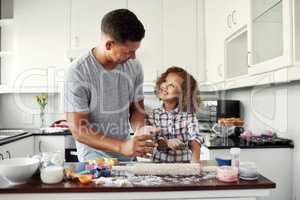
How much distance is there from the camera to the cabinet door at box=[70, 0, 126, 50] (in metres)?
2.97

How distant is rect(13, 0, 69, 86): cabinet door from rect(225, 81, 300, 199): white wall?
1882 millimetres

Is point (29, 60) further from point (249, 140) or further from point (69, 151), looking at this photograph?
point (249, 140)

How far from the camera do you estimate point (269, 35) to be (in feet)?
5.64

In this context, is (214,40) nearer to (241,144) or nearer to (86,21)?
(241,144)

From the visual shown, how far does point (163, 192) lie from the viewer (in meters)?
0.92

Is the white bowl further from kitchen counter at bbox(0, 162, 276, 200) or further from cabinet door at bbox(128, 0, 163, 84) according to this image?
cabinet door at bbox(128, 0, 163, 84)

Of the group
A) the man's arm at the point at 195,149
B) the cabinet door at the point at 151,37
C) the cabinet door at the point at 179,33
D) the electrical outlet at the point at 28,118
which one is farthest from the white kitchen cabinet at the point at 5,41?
the man's arm at the point at 195,149

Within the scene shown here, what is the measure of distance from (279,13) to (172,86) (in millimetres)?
715

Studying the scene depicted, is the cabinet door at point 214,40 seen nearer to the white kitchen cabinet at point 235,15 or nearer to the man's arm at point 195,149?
the white kitchen cabinet at point 235,15

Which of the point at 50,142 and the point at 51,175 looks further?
the point at 50,142

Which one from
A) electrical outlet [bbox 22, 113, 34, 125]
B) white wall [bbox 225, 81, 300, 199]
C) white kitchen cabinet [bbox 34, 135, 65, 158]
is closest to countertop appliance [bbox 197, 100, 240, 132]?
white wall [bbox 225, 81, 300, 199]

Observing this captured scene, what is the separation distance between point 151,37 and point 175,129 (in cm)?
164

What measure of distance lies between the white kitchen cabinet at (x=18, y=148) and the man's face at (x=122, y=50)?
1467 millimetres

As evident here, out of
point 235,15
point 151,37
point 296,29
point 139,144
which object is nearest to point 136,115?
point 139,144
